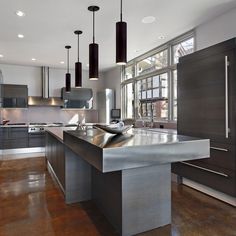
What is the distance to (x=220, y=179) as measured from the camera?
286cm

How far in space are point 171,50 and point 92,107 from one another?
12.7 feet

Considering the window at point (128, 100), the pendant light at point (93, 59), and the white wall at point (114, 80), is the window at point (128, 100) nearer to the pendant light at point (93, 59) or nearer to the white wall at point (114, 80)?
the white wall at point (114, 80)

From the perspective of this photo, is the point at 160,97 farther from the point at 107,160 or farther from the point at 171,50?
the point at 107,160

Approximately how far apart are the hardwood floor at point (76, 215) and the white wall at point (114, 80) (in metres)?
4.27

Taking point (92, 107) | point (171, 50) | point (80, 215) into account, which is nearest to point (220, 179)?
point (80, 215)

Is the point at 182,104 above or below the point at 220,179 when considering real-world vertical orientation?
above

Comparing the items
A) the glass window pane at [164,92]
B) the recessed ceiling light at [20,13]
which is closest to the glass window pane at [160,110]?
the glass window pane at [164,92]

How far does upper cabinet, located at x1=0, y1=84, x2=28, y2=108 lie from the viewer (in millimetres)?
6426

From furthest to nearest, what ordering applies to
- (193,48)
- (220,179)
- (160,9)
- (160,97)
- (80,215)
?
(160,97) → (193,48) → (160,9) → (220,179) → (80,215)

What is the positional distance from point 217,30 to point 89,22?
2.20 meters

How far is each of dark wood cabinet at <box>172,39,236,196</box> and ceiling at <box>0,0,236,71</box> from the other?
0.78m

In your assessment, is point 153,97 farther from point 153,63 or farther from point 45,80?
point 45,80

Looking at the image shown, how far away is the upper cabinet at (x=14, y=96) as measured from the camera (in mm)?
6426

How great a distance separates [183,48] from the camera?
4.55 meters
